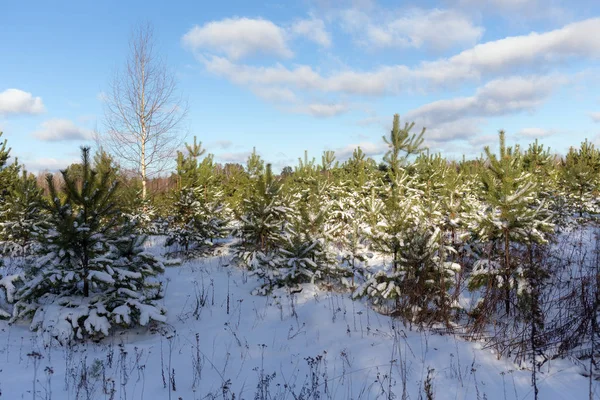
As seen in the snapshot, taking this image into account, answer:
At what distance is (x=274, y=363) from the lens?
442 cm

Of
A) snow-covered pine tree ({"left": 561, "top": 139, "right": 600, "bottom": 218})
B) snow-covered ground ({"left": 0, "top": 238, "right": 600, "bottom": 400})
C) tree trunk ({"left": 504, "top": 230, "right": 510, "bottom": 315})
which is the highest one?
snow-covered pine tree ({"left": 561, "top": 139, "right": 600, "bottom": 218})

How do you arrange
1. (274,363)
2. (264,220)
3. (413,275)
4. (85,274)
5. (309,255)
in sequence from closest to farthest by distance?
(274,363)
(85,274)
(413,275)
(309,255)
(264,220)

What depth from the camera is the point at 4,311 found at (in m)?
5.27

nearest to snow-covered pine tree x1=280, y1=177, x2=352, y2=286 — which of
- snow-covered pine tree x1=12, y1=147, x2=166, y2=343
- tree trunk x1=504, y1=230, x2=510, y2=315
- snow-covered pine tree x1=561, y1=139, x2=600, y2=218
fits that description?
snow-covered pine tree x1=12, y1=147, x2=166, y2=343

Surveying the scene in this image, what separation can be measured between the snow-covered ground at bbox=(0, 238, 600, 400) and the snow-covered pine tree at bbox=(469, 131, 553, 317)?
1527 mm

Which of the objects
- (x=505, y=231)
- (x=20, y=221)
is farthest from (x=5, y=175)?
(x=505, y=231)

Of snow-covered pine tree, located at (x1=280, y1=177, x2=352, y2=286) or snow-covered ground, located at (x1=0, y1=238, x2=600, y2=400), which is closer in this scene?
snow-covered ground, located at (x1=0, y1=238, x2=600, y2=400)

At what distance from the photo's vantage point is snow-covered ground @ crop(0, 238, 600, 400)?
11.9 ft

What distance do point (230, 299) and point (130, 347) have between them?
7.80 ft

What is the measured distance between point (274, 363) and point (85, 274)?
9.97 feet

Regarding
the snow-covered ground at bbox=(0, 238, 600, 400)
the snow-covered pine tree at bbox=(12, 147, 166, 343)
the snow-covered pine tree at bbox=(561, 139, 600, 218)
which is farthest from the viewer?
the snow-covered pine tree at bbox=(561, 139, 600, 218)

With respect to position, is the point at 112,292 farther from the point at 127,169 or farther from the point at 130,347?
the point at 127,169

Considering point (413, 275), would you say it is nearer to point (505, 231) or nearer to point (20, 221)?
point (505, 231)

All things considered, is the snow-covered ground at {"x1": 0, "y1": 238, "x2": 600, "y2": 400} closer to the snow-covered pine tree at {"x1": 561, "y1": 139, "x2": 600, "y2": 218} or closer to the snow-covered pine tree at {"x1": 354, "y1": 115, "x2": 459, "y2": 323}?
the snow-covered pine tree at {"x1": 354, "y1": 115, "x2": 459, "y2": 323}
